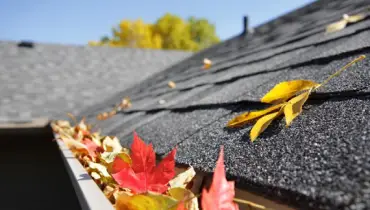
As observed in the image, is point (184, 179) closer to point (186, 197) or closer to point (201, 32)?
point (186, 197)

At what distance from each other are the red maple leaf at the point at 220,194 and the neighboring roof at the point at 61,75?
6.15 meters

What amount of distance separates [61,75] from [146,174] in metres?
8.16

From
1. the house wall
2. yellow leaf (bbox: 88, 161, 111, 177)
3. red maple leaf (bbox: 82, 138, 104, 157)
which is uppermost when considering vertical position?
yellow leaf (bbox: 88, 161, 111, 177)

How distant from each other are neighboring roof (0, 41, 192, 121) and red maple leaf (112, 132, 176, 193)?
19.5ft

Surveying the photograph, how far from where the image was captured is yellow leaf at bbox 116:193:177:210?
47cm

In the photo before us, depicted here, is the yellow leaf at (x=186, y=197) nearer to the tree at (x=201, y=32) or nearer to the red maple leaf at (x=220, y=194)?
the red maple leaf at (x=220, y=194)

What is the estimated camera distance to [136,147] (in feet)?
2.23

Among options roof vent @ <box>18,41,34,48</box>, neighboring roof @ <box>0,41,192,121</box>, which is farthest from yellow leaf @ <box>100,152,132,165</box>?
roof vent @ <box>18,41,34,48</box>

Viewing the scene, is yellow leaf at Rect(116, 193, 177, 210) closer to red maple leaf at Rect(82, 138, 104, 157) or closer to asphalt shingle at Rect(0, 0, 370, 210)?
asphalt shingle at Rect(0, 0, 370, 210)

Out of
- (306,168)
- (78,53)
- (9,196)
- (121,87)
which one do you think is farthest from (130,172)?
(78,53)

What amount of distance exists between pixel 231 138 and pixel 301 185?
300 millimetres

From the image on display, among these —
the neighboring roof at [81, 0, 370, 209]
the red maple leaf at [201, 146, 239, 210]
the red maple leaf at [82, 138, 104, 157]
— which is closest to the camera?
the neighboring roof at [81, 0, 370, 209]

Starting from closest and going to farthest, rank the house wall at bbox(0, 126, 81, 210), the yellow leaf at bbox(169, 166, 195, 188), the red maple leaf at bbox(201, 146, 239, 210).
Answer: the red maple leaf at bbox(201, 146, 239, 210)
the yellow leaf at bbox(169, 166, 195, 188)
the house wall at bbox(0, 126, 81, 210)

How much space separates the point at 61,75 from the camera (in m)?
8.20
